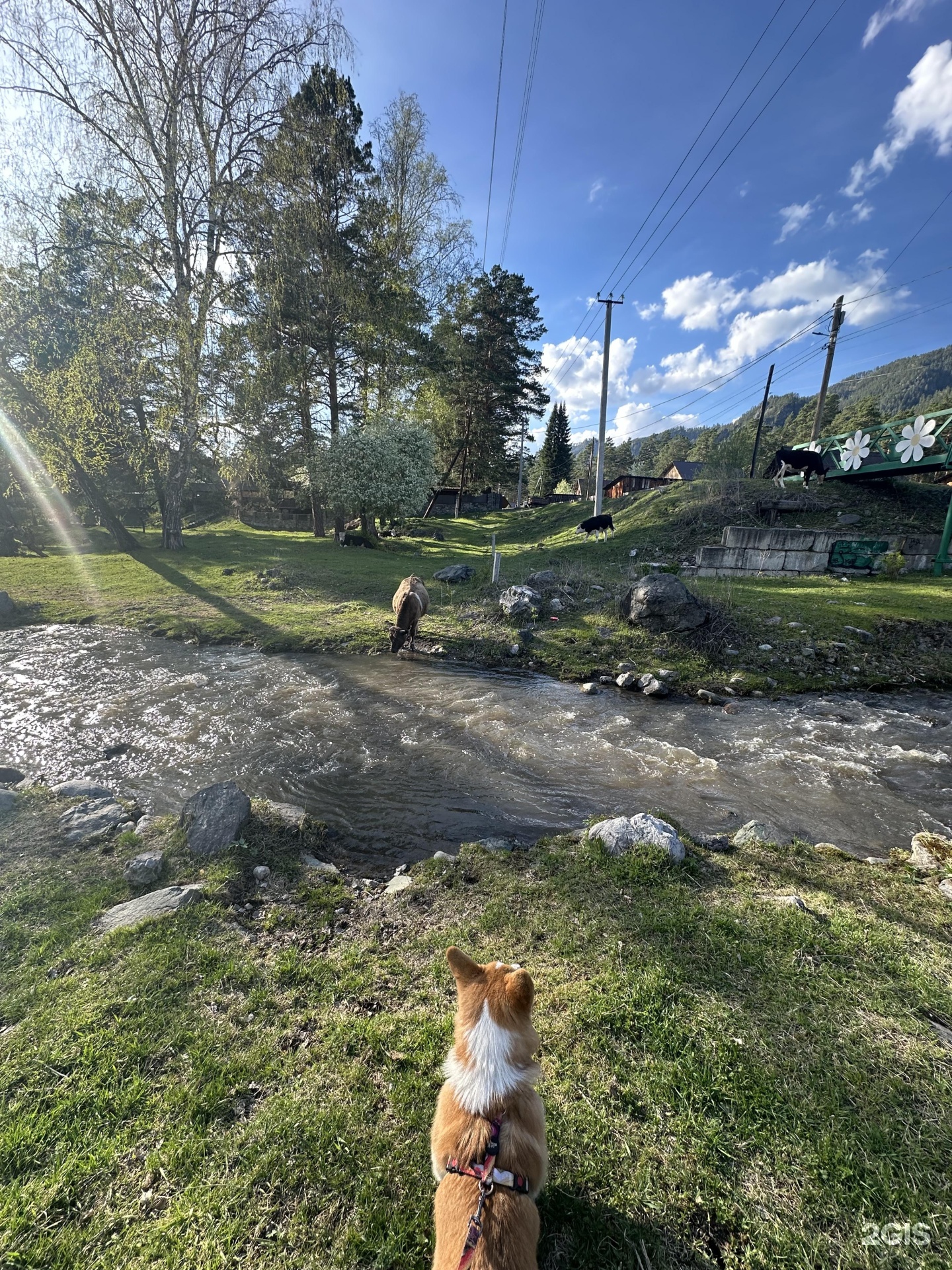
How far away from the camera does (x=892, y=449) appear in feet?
60.1

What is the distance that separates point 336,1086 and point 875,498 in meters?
27.0

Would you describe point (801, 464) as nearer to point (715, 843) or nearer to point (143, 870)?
point (715, 843)

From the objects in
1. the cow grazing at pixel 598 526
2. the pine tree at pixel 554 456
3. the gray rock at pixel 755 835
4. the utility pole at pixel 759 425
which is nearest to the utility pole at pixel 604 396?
the cow grazing at pixel 598 526

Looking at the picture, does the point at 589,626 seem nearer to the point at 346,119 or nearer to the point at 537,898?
the point at 537,898

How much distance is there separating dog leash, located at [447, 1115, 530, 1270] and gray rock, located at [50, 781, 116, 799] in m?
5.82

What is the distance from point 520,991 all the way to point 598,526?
2349 cm

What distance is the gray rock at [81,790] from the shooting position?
18.6 feet

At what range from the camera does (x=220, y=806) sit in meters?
5.00

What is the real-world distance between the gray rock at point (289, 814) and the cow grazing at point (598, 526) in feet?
67.4

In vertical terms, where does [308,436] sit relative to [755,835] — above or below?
above

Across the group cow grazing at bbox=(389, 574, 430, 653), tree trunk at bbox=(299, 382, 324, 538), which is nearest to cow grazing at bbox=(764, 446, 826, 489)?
cow grazing at bbox=(389, 574, 430, 653)

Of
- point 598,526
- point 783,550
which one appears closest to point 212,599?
point 598,526

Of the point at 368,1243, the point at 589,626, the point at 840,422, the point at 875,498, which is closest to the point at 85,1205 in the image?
the point at 368,1243

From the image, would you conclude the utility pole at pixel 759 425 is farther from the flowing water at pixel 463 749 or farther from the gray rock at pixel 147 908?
the gray rock at pixel 147 908
